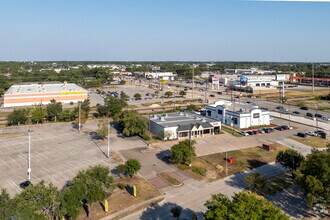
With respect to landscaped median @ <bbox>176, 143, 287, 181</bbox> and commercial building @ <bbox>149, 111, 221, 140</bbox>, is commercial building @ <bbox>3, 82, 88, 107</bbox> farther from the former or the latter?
landscaped median @ <bbox>176, 143, 287, 181</bbox>

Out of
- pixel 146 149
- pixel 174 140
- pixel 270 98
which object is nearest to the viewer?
pixel 146 149

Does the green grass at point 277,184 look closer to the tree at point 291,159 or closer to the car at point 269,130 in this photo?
the tree at point 291,159

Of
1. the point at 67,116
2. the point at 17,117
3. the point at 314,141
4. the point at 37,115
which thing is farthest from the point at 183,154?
the point at 17,117

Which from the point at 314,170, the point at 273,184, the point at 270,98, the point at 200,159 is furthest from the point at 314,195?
the point at 270,98

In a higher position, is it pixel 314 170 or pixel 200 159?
pixel 314 170

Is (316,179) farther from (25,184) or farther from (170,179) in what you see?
(25,184)

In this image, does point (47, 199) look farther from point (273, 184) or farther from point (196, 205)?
point (273, 184)

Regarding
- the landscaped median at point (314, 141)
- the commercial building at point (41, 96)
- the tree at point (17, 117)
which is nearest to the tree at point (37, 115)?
the tree at point (17, 117)
